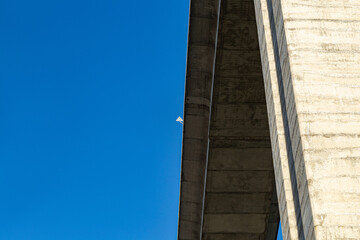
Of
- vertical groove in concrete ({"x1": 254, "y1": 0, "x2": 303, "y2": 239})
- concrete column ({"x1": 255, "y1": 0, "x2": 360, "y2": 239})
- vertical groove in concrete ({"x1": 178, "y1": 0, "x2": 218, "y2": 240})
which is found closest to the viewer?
concrete column ({"x1": 255, "y1": 0, "x2": 360, "y2": 239})

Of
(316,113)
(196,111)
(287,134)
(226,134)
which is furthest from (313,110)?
(226,134)

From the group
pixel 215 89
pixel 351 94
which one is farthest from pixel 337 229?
pixel 215 89

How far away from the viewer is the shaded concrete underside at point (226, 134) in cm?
1332

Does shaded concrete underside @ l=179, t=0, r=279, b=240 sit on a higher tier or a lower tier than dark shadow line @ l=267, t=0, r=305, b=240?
higher

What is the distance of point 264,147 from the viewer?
50.3 feet

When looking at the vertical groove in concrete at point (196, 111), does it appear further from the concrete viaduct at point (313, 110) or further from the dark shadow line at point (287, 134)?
the dark shadow line at point (287, 134)

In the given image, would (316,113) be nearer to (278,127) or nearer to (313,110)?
(313,110)

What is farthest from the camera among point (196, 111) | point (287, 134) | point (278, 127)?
point (196, 111)

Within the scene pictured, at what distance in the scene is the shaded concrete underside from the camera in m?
13.3

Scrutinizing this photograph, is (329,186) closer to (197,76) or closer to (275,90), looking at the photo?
(275,90)

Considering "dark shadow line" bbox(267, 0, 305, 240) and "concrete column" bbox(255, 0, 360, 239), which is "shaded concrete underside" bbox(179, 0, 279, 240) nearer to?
"dark shadow line" bbox(267, 0, 305, 240)

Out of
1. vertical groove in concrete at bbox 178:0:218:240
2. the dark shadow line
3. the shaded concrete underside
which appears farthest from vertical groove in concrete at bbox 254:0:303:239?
vertical groove in concrete at bbox 178:0:218:240

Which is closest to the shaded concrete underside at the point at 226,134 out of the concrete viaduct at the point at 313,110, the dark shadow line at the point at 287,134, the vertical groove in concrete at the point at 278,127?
the vertical groove in concrete at the point at 278,127

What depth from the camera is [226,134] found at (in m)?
15.4
